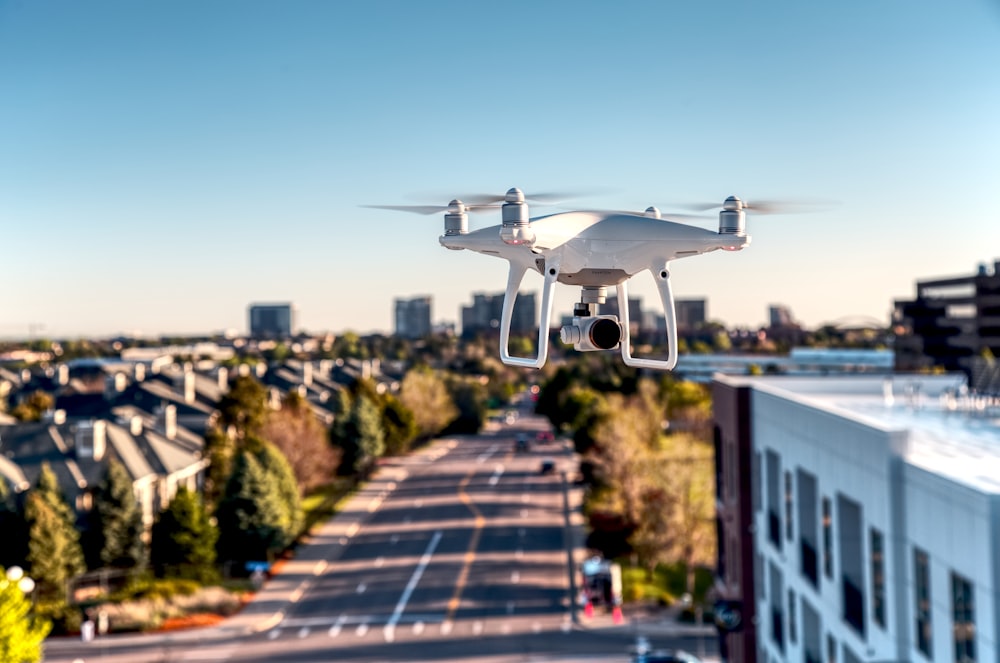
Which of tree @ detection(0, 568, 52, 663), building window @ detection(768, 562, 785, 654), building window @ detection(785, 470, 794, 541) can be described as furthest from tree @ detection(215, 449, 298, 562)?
building window @ detection(785, 470, 794, 541)

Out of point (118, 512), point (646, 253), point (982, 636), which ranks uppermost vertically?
point (646, 253)

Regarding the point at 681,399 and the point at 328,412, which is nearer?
the point at 681,399

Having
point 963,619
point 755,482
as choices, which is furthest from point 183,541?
Answer: point 963,619

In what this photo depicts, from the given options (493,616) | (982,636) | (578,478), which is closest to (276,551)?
(493,616)

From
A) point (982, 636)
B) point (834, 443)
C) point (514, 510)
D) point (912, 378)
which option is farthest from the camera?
point (514, 510)

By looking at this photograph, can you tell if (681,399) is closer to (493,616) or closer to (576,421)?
(576,421)

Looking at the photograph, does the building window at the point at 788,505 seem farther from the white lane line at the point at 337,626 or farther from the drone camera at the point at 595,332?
the drone camera at the point at 595,332

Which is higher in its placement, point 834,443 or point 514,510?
point 834,443
